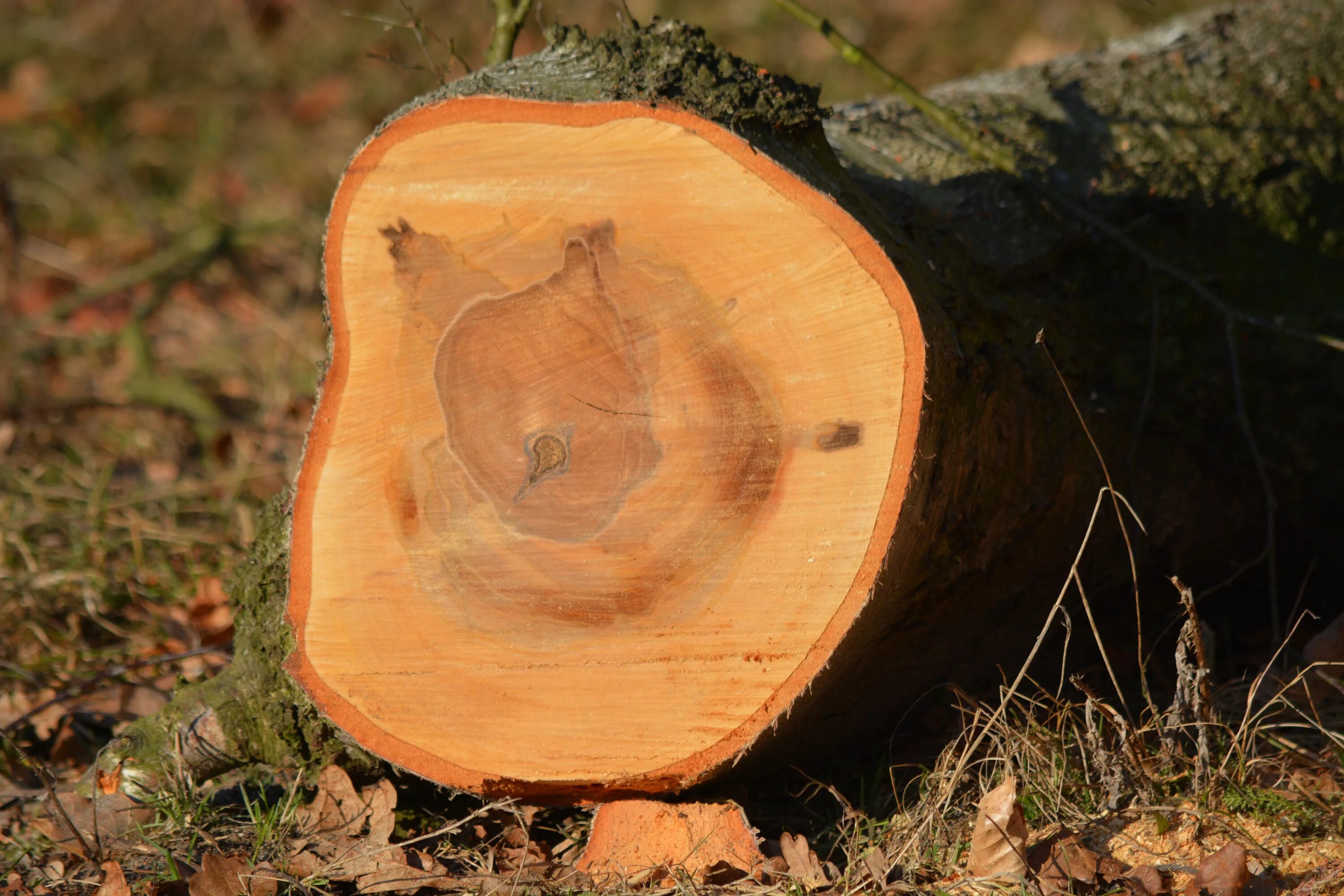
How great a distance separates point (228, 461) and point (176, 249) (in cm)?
99

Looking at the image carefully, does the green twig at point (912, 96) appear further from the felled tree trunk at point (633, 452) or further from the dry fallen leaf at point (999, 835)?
the dry fallen leaf at point (999, 835)

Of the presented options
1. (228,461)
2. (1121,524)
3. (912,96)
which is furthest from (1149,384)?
(228,461)

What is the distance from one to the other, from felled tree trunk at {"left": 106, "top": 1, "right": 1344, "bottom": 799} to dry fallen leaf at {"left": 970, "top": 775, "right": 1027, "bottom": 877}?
26 centimetres

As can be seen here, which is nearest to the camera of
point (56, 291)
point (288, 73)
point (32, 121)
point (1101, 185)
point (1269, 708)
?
point (1269, 708)

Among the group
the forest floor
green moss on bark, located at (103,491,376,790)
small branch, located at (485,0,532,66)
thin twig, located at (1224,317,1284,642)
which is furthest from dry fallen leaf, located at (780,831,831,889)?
small branch, located at (485,0,532,66)

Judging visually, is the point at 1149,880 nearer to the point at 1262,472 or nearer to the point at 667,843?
the point at 667,843

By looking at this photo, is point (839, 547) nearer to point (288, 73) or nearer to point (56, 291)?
point (56, 291)

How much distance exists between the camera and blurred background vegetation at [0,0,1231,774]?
2.45 m

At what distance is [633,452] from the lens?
144 cm

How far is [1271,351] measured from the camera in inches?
79.4

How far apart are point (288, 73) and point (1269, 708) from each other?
4891 millimetres

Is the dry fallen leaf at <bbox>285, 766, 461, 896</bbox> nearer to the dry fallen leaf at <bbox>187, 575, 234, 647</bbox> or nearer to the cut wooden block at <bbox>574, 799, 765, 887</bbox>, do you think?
the cut wooden block at <bbox>574, 799, 765, 887</bbox>

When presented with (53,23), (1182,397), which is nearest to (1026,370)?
(1182,397)

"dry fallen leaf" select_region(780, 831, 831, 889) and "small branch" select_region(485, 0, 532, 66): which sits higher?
"small branch" select_region(485, 0, 532, 66)
